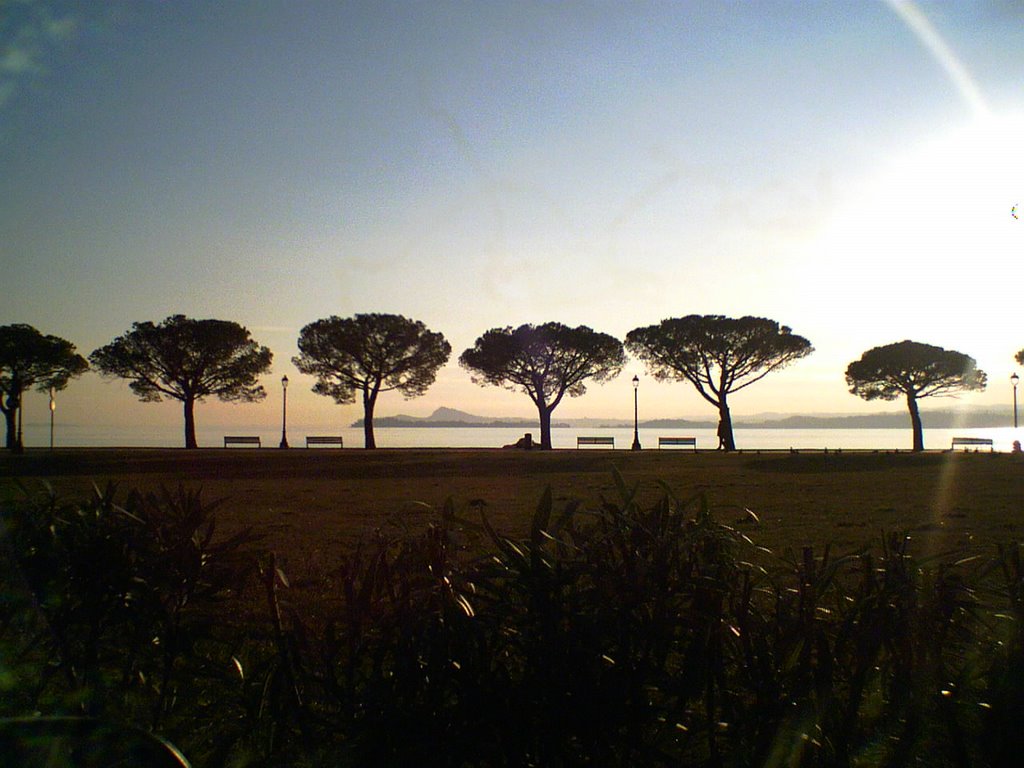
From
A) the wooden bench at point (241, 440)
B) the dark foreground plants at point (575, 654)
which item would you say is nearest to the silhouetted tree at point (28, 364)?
the wooden bench at point (241, 440)

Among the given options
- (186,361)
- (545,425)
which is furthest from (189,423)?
(545,425)

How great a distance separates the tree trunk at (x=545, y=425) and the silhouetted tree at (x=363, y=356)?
24.7 ft

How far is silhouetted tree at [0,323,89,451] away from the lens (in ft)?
131

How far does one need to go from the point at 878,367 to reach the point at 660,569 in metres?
51.3

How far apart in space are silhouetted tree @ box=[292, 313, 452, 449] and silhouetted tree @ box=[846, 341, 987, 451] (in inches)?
1096

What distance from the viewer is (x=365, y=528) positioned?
357 inches

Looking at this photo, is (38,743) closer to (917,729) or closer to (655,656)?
(655,656)

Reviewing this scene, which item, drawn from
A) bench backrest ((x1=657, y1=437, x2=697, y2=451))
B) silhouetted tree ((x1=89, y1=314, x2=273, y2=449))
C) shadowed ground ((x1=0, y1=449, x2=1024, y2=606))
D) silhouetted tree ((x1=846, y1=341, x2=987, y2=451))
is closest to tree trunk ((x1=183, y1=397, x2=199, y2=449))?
silhouetted tree ((x1=89, y1=314, x2=273, y2=449))

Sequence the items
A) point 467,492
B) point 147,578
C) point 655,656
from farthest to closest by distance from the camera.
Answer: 1. point 467,492
2. point 147,578
3. point 655,656

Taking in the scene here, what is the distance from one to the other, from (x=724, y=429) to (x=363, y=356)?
21.1m

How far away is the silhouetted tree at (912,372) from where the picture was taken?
157 feet

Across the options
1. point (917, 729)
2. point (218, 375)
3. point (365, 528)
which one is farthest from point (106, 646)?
point (218, 375)

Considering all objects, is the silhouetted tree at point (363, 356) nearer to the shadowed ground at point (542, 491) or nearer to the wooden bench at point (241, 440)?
the wooden bench at point (241, 440)

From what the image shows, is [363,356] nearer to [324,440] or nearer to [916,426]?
[324,440]
